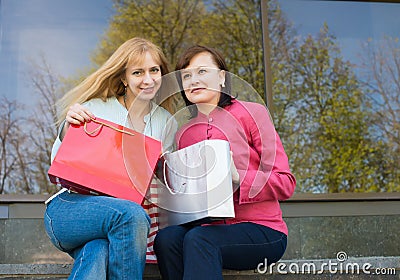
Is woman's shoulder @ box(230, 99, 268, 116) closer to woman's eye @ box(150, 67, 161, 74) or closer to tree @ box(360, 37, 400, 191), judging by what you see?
woman's eye @ box(150, 67, 161, 74)

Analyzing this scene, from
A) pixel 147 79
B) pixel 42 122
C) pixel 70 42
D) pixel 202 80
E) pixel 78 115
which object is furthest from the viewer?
pixel 70 42

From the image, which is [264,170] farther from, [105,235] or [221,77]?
[105,235]

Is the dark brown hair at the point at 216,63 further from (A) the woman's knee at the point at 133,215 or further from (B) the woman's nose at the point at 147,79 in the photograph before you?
(A) the woman's knee at the point at 133,215

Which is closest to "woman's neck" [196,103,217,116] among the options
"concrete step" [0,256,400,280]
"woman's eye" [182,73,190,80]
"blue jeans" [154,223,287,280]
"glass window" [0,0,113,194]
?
"woman's eye" [182,73,190,80]

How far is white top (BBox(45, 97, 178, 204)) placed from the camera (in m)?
2.24

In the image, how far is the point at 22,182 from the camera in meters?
4.70

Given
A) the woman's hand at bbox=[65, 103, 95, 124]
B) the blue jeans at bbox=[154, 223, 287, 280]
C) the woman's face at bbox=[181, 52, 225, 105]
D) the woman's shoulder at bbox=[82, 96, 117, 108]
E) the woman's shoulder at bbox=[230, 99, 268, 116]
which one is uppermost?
the woman's face at bbox=[181, 52, 225, 105]

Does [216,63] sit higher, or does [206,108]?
[216,63]

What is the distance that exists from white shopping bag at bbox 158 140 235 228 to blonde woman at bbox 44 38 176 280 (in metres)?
0.14

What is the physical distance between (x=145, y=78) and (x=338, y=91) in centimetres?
325

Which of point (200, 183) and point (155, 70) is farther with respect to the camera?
point (155, 70)

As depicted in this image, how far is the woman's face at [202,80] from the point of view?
7.11 ft

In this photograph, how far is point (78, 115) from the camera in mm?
2043

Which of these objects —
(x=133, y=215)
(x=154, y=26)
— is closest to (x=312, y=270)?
(x=133, y=215)
